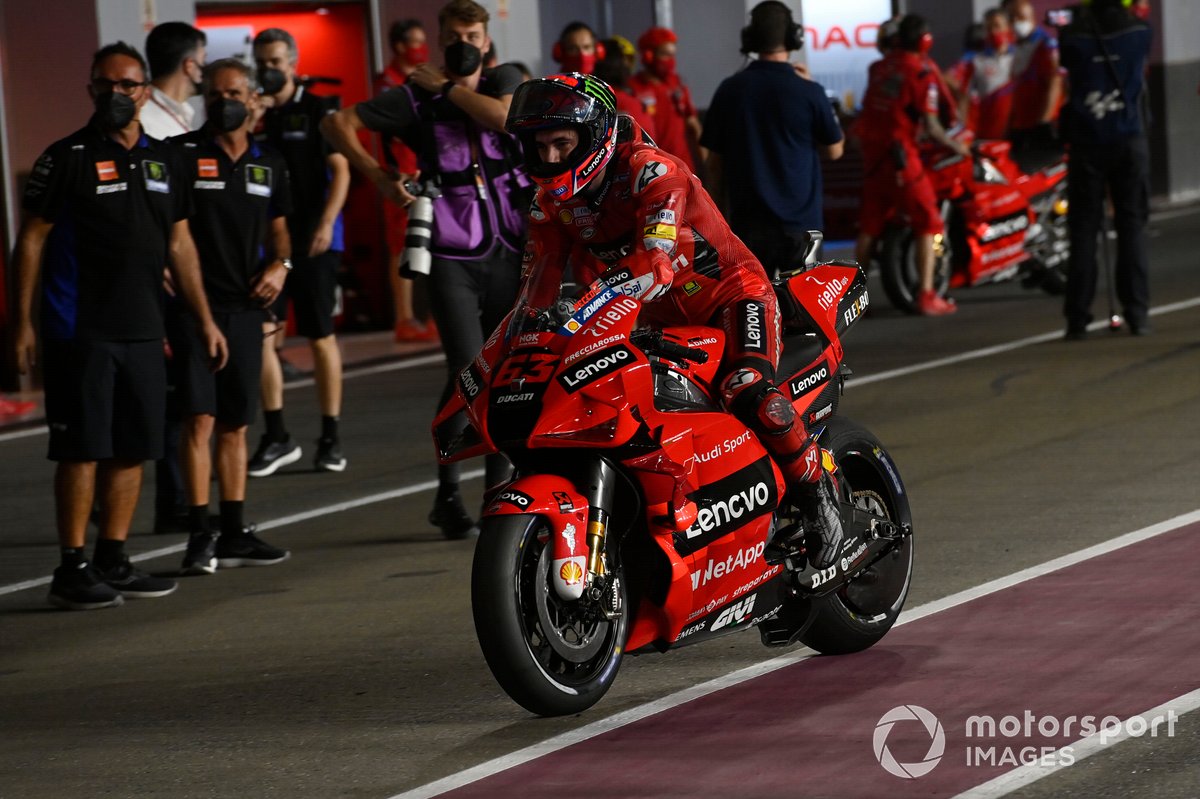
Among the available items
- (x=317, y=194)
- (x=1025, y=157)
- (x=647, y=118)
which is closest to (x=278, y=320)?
(x=317, y=194)

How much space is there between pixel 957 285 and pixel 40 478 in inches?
317

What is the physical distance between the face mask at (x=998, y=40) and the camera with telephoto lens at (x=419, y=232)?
48.2 feet

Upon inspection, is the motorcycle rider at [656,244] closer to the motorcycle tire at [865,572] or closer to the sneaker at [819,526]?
the sneaker at [819,526]

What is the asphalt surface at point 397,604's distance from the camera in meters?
5.82

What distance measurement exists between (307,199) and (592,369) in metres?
6.59

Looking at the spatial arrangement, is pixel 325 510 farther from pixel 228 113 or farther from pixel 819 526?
pixel 819 526

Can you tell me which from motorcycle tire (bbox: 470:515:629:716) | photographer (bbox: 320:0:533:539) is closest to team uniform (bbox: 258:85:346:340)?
photographer (bbox: 320:0:533:539)

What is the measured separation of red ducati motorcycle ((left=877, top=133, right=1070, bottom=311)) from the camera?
1633cm

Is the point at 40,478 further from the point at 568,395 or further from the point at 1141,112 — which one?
the point at 1141,112

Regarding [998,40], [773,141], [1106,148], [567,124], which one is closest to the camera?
[567,124]

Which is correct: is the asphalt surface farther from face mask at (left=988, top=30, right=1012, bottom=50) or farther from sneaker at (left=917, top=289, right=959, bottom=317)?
face mask at (left=988, top=30, right=1012, bottom=50)

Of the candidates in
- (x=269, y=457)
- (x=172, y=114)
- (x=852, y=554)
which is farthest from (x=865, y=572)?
(x=269, y=457)

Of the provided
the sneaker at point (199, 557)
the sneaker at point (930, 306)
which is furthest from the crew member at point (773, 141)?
the sneaker at point (930, 306)

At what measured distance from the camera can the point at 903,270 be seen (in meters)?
16.3
